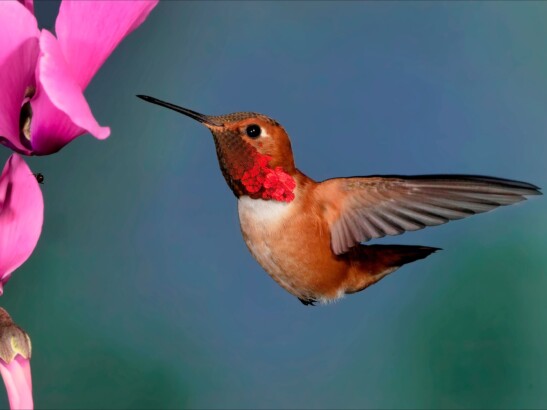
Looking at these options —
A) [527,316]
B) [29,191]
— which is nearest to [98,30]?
[29,191]

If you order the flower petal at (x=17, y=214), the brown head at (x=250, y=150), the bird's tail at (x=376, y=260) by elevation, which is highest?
the brown head at (x=250, y=150)

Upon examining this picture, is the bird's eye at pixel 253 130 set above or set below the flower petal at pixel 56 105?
above

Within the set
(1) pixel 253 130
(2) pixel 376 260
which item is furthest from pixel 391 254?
(1) pixel 253 130

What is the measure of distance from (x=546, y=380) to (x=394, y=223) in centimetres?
69

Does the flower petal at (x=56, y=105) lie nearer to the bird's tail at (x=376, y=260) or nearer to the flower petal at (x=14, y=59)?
the flower petal at (x=14, y=59)

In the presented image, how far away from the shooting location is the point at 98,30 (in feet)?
0.70

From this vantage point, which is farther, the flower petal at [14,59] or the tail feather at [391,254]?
the tail feather at [391,254]

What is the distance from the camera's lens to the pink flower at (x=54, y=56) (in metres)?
0.19

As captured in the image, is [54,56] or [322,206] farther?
[322,206]

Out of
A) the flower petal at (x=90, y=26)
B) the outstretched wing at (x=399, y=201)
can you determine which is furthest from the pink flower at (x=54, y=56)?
the outstretched wing at (x=399, y=201)

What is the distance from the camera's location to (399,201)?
0.34 m

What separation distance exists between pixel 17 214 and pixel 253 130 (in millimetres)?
85

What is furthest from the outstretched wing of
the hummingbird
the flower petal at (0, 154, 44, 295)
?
the flower petal at (0, 154, 44, 295)

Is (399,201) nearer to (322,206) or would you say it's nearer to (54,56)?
(322,206)
